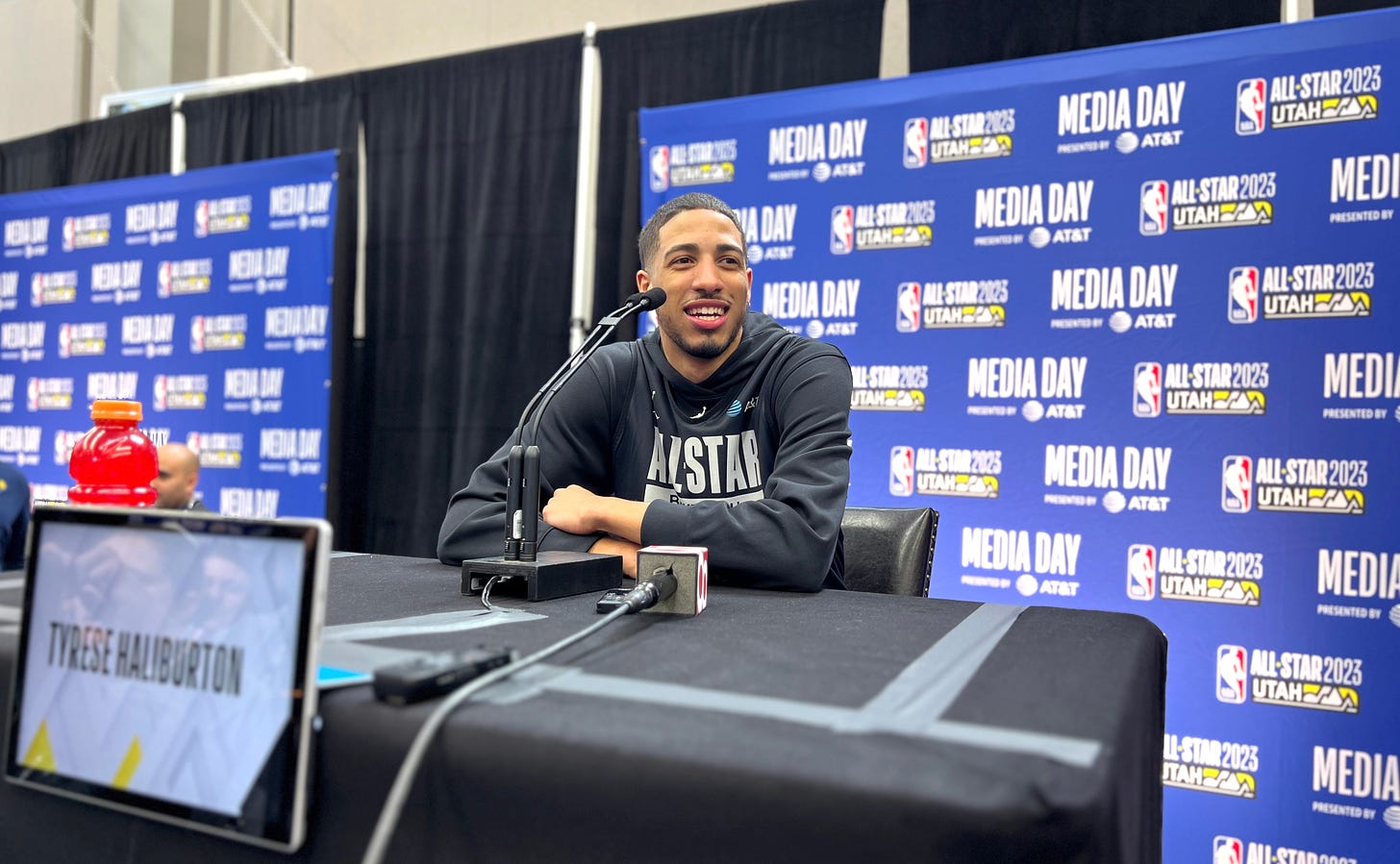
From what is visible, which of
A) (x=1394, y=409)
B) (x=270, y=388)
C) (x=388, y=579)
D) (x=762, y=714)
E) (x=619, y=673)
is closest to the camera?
(x=762, y=714)

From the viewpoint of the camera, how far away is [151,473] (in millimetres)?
1320

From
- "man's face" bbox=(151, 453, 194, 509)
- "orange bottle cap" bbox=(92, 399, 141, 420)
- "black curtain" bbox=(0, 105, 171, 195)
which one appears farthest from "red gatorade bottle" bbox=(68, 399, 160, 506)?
"black curtain" bbox=(0, 105, 171, 195)

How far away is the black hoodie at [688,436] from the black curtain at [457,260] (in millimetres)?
2009

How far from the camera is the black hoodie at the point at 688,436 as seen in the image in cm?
139

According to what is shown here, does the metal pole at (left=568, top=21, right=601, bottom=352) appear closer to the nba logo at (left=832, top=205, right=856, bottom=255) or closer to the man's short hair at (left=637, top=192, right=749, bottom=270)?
the nba logo at (left=832, top=205, right=856, bottom=255)

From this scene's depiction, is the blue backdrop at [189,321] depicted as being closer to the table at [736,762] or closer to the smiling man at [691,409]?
the smiling man at [691,409]

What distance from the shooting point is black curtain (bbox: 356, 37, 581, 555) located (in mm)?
3736

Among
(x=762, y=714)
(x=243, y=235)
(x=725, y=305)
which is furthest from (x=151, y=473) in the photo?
(x=243, y=235)

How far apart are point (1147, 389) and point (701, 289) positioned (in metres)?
1.54

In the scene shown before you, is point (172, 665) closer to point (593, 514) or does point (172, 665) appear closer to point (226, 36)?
point (593, 514)

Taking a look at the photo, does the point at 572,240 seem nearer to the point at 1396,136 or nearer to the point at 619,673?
the point at 1396,136

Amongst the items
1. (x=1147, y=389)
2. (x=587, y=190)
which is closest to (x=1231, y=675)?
(x=1147, y=389)

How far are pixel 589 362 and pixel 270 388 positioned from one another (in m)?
2.89

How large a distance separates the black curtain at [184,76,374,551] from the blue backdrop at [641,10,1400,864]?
6.69 feet
